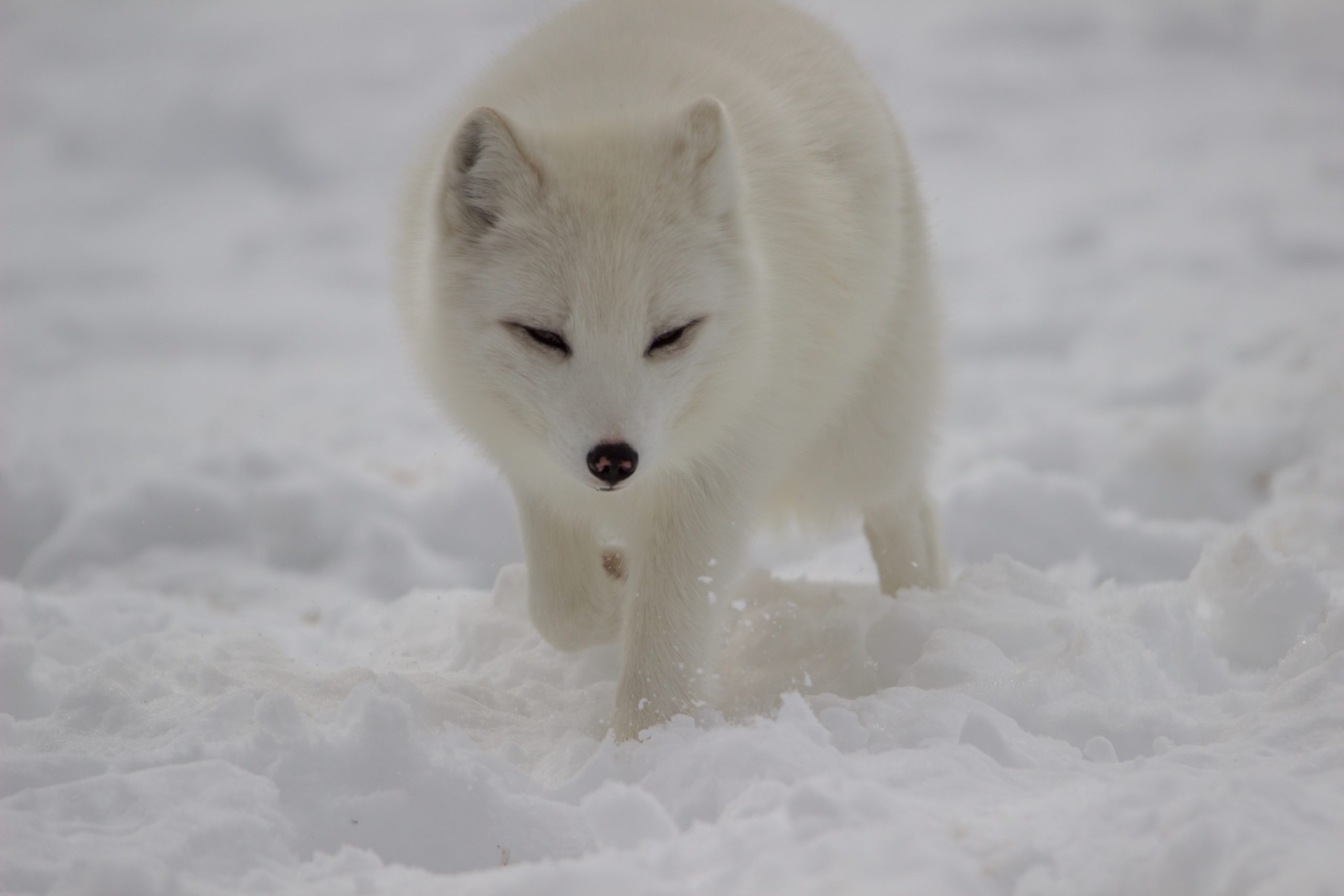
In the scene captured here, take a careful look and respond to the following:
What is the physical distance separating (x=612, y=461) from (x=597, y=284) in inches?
16.7

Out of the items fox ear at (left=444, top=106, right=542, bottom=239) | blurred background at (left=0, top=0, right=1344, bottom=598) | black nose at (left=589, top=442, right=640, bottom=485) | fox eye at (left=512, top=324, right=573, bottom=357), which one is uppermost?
fox ear at (left=444, top=106, right=542, bottom=239)

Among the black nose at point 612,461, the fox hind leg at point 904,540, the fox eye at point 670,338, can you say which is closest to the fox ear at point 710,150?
the fox eye at point 670,338

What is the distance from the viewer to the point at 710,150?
2.97m

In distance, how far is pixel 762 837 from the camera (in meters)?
2.04

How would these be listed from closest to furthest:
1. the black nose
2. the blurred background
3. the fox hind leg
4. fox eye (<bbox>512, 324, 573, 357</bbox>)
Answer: the black nose
fox eye (<bbox>512, 324, 573, 357</bbox>)
the fox hind leg
the blurred background

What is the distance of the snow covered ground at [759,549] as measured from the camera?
222 cm

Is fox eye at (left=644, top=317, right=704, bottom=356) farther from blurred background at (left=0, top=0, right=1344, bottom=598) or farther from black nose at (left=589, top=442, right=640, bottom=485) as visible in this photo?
blurred background at (left=0, top=0, right=1344, bottom=598)

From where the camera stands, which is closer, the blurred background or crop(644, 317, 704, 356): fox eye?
crop(644, 317, 704, 356): fox eye

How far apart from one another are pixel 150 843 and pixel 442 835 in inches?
21.3

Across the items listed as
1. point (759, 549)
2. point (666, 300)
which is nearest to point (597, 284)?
point (666, 300)

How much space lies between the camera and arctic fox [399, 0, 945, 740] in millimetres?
2871

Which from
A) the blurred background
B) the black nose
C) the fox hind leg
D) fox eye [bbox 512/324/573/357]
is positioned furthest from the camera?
the blurred background

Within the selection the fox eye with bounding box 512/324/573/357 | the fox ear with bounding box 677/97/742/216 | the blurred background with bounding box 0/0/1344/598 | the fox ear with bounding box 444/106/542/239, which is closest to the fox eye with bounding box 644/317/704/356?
the fox eye with bounding box 512/324/573/357

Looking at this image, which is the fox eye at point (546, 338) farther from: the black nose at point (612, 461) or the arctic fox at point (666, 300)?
the black nose at point (612, 461)
